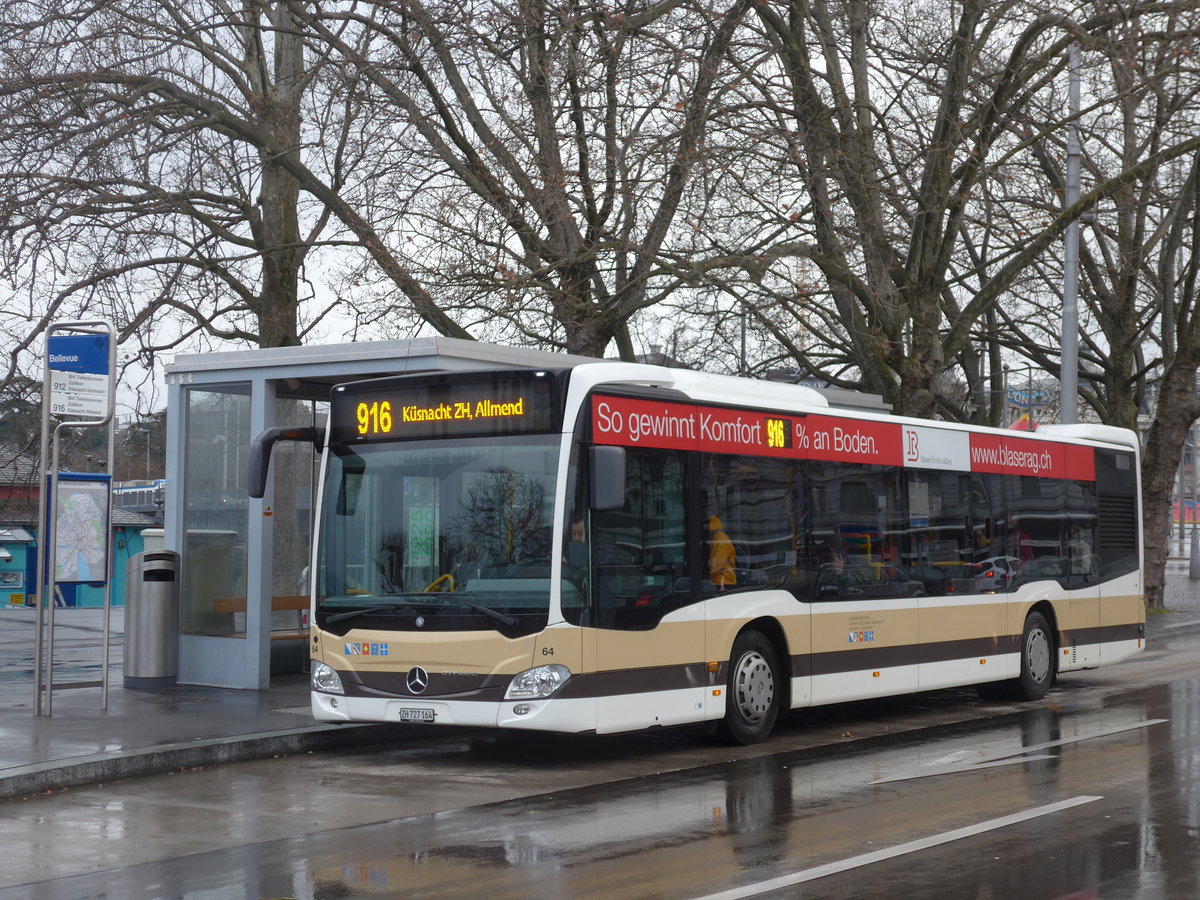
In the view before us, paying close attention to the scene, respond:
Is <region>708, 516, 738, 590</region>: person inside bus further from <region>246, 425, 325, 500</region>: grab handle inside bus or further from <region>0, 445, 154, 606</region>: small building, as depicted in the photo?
<region>0, 445, 154, 606</region>: small building

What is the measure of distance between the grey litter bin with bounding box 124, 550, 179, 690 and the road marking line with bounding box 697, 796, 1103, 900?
931cm

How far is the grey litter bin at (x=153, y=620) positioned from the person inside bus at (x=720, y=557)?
6.23m

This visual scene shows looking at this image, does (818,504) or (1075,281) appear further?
(1075,281)

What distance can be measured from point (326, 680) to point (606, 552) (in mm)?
2506

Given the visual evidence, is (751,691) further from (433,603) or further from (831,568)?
(433,603)

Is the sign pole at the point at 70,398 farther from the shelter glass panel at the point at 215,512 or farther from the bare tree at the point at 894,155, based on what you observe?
the bare tree at the point at 894,155

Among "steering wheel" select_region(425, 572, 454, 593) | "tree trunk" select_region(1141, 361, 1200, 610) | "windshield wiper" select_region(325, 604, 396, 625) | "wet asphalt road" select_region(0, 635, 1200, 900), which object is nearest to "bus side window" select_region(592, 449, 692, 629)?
"steering wheel" select_region(425, 572, 454, 593)

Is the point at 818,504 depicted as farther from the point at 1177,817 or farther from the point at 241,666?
the point at 241,666

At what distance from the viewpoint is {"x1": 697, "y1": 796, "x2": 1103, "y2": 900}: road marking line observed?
6766 millimetres

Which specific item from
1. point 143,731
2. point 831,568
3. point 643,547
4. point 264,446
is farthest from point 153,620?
point 831,568

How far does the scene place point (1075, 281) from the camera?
75.6 feet

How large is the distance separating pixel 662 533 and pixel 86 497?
5.65m

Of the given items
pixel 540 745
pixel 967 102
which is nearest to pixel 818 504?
pixel 540 745

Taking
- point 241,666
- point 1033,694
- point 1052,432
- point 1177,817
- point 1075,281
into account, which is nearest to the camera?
point 1177,817
